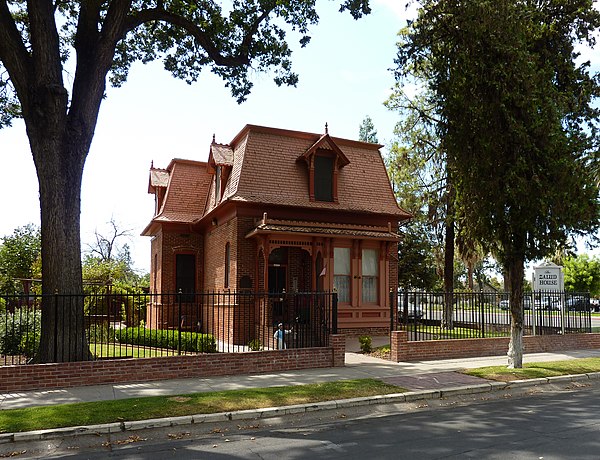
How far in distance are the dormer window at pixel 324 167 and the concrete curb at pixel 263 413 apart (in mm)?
11060

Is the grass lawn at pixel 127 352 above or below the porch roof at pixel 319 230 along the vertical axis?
below

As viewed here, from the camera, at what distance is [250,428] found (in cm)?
860

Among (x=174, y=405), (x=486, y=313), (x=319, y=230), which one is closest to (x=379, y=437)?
(x=174, y=405)

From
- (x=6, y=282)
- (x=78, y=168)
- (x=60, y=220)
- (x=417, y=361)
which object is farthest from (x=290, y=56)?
(x=6, y=282)

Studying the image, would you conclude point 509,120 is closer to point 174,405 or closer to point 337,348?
point 337,348

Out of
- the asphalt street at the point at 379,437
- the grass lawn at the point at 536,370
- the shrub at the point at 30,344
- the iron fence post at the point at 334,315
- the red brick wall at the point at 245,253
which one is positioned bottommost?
the grass lawn at the point at 536,370

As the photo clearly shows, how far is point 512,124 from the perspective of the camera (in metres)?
12.5

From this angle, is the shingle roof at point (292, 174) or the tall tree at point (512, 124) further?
the shingle roof at point (292, 174)

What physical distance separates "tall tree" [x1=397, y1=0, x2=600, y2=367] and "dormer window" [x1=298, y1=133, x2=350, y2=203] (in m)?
7.62

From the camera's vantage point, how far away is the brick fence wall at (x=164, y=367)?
1067 cm

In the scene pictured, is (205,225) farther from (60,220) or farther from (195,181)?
(60,220)

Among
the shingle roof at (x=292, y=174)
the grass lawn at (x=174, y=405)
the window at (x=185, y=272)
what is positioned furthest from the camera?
the window at (x=185, y=272)

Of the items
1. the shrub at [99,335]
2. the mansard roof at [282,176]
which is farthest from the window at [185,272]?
the shrub at [99,335]

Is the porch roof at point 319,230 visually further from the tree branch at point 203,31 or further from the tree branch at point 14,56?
the tree branch at point 14,56
